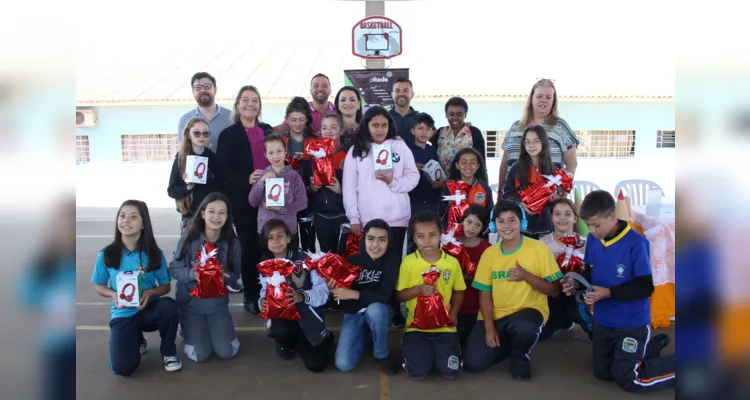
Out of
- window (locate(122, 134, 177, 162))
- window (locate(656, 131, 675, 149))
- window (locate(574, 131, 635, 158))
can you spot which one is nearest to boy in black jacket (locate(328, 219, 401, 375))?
window (locate(574, 131, 635, 158))

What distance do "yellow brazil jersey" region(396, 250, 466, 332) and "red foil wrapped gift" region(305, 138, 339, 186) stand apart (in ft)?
3.45

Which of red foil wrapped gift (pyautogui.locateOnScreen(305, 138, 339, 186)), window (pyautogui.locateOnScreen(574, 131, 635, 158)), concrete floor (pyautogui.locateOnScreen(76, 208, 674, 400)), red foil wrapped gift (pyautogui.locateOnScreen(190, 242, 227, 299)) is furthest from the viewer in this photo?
window (pyautogui.locateOnScreen(574, 131, 635, 158))

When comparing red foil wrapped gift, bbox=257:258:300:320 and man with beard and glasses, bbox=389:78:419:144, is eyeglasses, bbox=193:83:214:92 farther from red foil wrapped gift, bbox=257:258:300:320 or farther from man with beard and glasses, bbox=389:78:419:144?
red foil wrapped gift, bbox=257:258:300:320

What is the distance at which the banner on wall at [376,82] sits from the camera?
6422 millimetres

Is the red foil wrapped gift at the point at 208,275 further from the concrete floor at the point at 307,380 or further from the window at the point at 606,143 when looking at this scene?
the window at the point at 606,143

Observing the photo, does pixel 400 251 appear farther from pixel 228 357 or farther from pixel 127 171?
pixel 127 171

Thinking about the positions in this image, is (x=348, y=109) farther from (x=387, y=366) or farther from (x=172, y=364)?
(x=172, y=364)

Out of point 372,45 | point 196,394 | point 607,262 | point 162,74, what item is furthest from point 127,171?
point 607,262

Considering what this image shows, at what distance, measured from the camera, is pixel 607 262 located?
3250 millimetres

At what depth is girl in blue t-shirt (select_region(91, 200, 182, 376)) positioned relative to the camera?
3.34 meters

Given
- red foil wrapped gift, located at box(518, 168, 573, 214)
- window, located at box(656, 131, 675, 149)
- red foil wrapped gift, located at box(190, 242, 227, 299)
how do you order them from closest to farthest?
red foil wrapped gift, located at box(190, 242, 227, 299) → red foil wrapped gift, located at box(518, 168, 573, 214) → window, located at box(656, 131, 675, 149)

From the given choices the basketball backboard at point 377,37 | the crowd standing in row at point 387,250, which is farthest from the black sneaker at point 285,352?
the basketball backboard at point 377,37

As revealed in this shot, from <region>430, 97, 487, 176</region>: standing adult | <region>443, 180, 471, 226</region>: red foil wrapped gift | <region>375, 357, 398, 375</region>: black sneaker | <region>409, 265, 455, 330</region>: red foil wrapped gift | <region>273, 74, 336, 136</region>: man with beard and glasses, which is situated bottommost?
<region>375, 357, 398, 375</region>: black sneaker

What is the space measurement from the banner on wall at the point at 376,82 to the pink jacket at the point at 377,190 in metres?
2.48
